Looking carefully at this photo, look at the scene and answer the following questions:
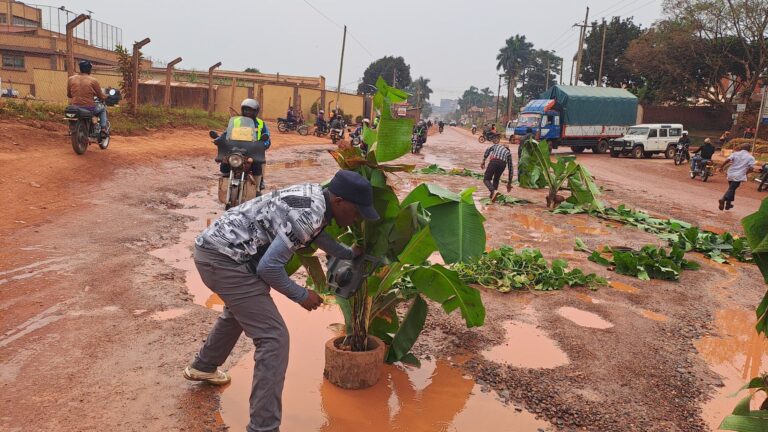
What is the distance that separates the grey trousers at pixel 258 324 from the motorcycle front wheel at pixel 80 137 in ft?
29.4

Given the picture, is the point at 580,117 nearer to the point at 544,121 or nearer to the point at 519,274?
the point at 544,121

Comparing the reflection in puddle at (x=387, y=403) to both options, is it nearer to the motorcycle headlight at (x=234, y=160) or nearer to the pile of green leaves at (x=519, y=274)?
the pile of green leaves at (x=519, y=274)

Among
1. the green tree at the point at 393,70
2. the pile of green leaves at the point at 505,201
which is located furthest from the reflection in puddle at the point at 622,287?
the green tree at the point at 393,70

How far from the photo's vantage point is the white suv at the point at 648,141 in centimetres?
2762

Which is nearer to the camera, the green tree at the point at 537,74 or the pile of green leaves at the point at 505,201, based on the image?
the pile of green leaves at the point at 505,201

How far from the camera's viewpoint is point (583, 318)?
519 cm

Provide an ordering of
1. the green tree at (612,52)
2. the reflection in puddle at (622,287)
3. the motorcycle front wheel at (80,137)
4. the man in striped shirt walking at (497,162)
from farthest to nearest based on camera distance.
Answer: the green tree at (612,52), the man in striped shirt walking at (497,162), the motorcycle front wheel at (80,137), the reflection in puddle at (622,287)

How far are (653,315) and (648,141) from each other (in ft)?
83.0

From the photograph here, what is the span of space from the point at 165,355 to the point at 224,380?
57 cm

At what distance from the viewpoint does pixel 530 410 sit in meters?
3.50

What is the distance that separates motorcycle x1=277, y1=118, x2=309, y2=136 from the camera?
2977 cm

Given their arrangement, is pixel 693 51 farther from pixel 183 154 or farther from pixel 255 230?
pixel 255 230

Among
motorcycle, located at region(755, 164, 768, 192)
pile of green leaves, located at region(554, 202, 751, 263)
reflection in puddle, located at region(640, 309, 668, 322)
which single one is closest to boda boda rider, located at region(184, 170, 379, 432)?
reflection in puddle, located at region(640, 309, 668, 322)

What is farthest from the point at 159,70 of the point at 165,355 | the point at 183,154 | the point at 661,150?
the point at 165,355
